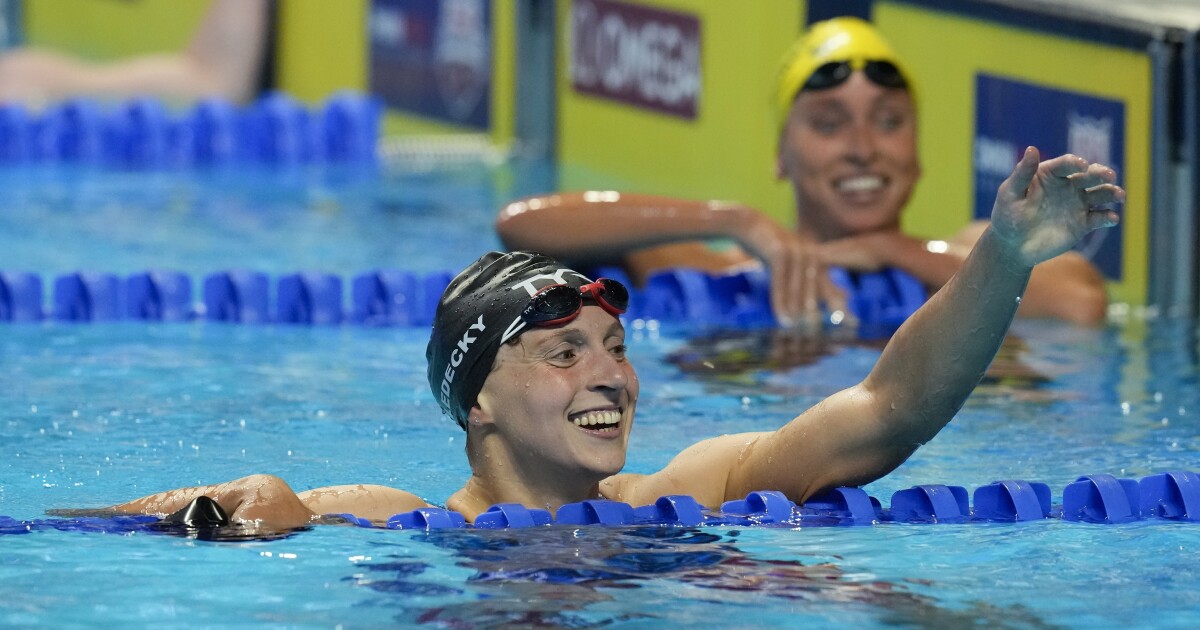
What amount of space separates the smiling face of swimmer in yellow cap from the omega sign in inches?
116

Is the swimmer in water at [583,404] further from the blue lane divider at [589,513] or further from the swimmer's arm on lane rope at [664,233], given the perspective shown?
→ the swimmer's arm on lane rope at [664,233]

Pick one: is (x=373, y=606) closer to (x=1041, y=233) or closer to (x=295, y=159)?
(x=1041, y=233)

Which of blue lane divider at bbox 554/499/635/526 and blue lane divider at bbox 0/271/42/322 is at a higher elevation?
blue lane divider at bbox 0/271/42/322

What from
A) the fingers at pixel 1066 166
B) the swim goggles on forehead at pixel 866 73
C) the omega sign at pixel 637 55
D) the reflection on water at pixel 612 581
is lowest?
the reflection on water at pixel 612 581

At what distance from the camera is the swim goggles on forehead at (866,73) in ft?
19.7

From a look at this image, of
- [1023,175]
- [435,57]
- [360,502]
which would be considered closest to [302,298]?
[360,502]

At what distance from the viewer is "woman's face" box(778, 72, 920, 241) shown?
236 inches

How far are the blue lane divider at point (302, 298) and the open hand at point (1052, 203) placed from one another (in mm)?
3223

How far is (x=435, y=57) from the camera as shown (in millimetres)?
10836

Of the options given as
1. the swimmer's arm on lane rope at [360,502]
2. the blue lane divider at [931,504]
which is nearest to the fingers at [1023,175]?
the blue lane divider at [931,504]

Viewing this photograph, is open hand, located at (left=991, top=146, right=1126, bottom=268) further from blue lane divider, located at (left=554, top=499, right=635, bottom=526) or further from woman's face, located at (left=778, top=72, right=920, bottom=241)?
woman's face, located at (left=778, top=72, right=920, bottom=241)

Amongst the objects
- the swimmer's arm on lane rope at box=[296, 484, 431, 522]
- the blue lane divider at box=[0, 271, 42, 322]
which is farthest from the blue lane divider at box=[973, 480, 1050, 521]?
the blue lane divider at box=[0, 271, 42, 322]

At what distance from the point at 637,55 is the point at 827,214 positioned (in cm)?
351

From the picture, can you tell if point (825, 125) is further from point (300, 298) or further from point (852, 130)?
point (300, 298)
